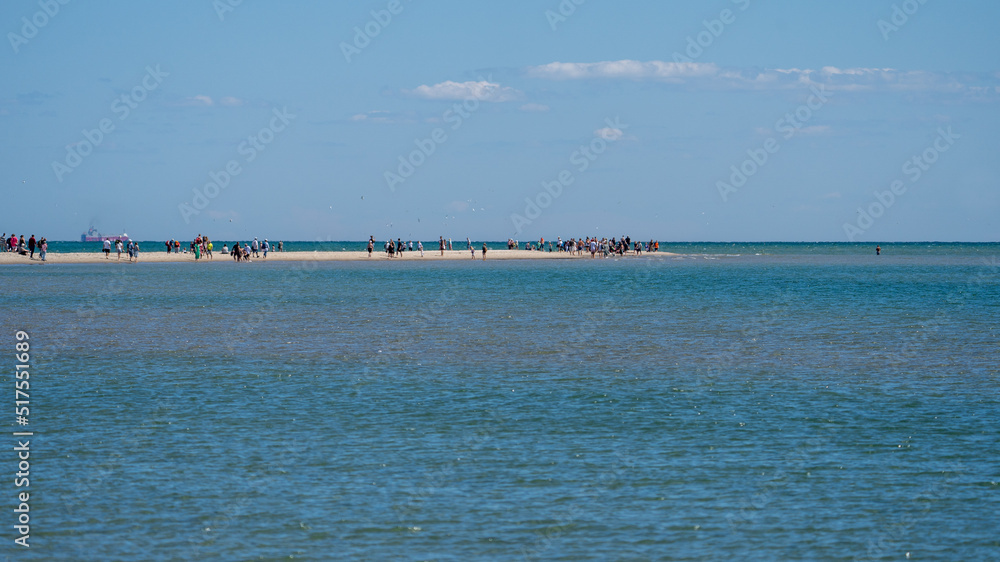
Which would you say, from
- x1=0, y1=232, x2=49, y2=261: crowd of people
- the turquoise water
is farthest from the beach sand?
the turquoise water

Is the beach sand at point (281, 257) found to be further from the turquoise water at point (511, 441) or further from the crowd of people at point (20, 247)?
the turquoise water at point (511, 441)

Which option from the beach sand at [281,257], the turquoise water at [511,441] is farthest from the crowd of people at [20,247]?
the turquoise water at [511,441]

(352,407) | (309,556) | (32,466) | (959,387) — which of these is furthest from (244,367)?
(959,387)

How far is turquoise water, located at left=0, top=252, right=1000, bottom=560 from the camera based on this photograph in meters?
11.3

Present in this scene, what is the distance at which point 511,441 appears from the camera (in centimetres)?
1594

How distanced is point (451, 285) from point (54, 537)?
172ft

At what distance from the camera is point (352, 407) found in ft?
62.4

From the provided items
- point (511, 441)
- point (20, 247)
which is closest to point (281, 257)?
point (20, 247)

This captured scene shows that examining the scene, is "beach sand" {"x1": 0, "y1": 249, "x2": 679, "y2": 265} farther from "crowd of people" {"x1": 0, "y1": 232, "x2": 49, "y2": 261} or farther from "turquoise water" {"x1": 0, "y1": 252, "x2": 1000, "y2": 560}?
"turquoise water" {"x1": 0, "y1": 252, "x2": 1000, "y2": 560}

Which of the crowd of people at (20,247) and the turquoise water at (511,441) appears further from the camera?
the crowd of people at (20,247)

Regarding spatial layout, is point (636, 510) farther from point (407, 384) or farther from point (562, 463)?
point (407, 384)

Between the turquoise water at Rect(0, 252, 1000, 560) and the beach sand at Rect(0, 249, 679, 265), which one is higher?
the beach sand at Rect(0, 249, 679, 265)

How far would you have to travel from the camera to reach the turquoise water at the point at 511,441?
11328mm

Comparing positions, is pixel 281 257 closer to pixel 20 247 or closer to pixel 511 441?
pixel 20 247
